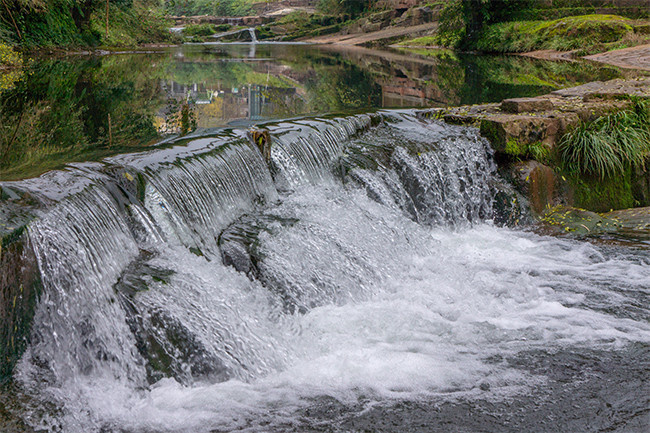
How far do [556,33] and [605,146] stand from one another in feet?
69.2

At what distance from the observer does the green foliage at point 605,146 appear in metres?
7.65

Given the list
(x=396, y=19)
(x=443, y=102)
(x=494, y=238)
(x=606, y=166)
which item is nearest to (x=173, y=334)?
(x=494, y=238)

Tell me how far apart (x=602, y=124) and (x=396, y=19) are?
39993 mm

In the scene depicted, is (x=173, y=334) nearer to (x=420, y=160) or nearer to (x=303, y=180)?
(x=303, y=180)

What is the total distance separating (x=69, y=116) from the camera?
838 cm

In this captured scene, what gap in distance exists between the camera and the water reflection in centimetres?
688

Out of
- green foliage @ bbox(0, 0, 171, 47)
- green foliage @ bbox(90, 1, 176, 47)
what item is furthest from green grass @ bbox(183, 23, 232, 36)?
green foliage @ bbox(0, 0, 171, 47)

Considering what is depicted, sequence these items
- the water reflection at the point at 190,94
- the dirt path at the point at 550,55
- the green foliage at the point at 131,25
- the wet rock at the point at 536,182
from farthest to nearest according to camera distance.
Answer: the green foliage at the point at 131,25 < the dirt path at the point at 550,55 < the wet rock at the point at 536,182 < the water reflection at the point at 190,94

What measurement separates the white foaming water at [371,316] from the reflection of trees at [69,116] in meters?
2.00

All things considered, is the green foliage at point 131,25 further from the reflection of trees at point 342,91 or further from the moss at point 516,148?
the moss at point 516,148

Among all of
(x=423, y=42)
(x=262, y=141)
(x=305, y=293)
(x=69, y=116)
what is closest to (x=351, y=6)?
(x=423, y=42)

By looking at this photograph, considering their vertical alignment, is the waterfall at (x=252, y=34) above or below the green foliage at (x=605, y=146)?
above

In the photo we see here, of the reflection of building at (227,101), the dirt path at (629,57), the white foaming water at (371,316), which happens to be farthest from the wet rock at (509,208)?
the dirt path at (629,57)

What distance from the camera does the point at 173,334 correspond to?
12.0 feet
